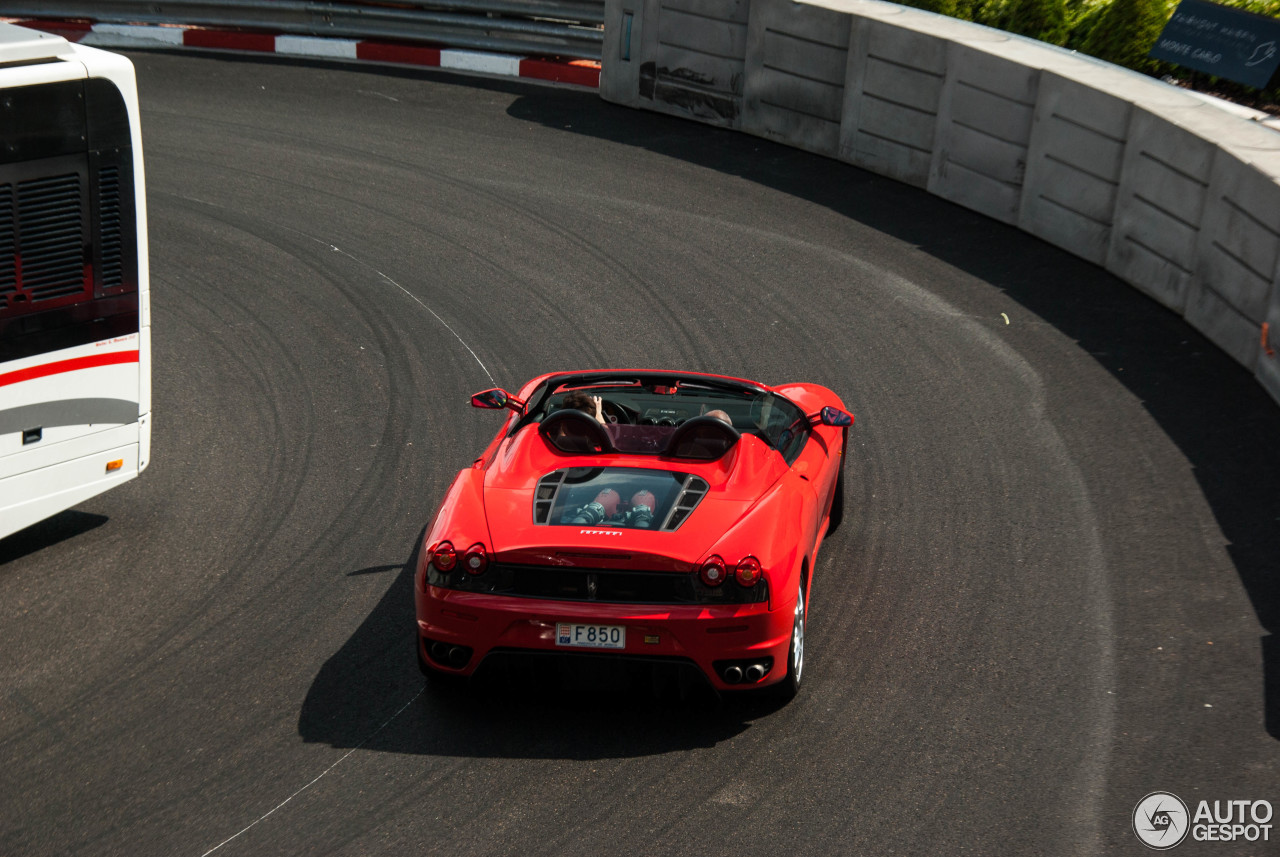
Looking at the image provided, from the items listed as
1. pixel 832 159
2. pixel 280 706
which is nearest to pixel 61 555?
pixel 280 706

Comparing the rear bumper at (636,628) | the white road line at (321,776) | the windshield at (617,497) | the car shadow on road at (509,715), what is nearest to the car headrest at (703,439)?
the windshield at (617,497)

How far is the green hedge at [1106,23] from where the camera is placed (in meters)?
16.0

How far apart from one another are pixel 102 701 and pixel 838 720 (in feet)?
12.1

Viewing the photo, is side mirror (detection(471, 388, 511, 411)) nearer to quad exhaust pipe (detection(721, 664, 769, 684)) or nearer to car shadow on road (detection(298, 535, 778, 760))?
car shadow on road (detection(298, 535, 778, 760))

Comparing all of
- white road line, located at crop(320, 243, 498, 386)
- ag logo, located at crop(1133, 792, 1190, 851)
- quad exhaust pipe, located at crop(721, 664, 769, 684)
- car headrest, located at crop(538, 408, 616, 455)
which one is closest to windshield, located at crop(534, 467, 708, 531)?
car headrest, located at crop(538, 408, 616, 455)

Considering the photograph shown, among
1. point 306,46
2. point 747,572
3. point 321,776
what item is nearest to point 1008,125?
point 747,572

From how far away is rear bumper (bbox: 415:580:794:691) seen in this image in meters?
6.26

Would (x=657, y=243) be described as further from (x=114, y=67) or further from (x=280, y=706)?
(x=280, y=706)

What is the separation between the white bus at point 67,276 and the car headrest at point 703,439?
11.8 feet

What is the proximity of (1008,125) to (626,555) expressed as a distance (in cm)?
933

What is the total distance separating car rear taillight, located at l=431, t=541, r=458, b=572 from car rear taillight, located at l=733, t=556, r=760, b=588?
1.32 metres

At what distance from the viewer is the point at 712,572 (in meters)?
6.28

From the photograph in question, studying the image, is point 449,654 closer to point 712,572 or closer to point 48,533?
point 712,572

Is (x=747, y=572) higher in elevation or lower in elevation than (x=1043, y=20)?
lower
